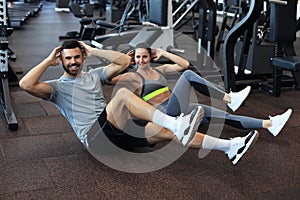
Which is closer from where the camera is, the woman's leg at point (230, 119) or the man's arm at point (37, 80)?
the man's arm at point (37, 80)

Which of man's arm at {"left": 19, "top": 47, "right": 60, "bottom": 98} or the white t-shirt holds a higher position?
man's arm at {"left": 19, "top": 47, "right": 60, "bottom": 98}

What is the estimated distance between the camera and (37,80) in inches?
90.5

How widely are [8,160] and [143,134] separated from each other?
0.80 m

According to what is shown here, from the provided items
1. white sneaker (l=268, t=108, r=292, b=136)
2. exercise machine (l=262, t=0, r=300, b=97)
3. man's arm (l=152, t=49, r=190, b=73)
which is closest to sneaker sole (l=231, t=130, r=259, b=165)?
white sneaker (l=268, t=108, r=292, b=136)

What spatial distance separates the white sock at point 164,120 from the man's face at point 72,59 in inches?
20.0

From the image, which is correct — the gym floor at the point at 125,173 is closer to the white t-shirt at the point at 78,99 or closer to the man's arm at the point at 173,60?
the white t-shirt at the point at 78,99

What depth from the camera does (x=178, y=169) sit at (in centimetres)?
239

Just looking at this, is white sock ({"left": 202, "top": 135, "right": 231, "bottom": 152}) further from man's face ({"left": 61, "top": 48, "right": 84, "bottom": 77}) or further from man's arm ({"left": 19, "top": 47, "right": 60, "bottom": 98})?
man's arm ({"left": 19, "top": 47, "right": 60, "bottom": 98})

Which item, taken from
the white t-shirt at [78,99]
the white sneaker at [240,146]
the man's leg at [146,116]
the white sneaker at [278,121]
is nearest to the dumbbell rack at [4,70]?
the white t-shirt at [78,99]

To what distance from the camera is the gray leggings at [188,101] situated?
238 cm

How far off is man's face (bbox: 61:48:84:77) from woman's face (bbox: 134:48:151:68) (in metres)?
0.38

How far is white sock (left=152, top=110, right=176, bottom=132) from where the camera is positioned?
2.16 m

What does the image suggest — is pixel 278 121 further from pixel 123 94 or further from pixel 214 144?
pixel 123 94

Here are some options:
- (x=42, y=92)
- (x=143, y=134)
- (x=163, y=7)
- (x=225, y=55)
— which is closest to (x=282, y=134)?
(x=225, y=55)
